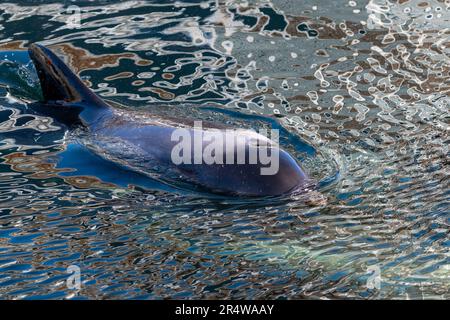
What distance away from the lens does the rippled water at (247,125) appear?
450 centimetres

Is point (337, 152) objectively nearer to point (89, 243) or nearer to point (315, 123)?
point (315, 123)

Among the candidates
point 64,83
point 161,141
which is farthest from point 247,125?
point 64,83

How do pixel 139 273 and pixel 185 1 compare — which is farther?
pixel 185 1

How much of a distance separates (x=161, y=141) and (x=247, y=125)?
0.90 meters

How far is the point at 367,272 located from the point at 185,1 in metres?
5.03

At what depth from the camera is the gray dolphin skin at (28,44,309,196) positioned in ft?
17.7

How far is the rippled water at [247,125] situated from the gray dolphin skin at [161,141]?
0.13 meters

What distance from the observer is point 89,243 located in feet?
15.9

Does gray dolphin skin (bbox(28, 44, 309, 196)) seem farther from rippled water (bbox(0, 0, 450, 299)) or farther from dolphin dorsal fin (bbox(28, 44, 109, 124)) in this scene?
rippled water (bbox(0, 0, 450, 299))

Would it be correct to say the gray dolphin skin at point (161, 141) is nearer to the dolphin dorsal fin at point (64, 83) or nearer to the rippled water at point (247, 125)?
the dolphin dorsal fin at point (64, 83)

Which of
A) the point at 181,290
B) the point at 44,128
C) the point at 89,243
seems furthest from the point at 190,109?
the point at 181,290

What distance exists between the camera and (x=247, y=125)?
6512mm

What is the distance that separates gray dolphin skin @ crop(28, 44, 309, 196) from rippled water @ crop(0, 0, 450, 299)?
0.44ft

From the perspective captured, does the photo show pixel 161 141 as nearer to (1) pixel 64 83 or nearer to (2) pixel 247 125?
(2) pixel 247 125
